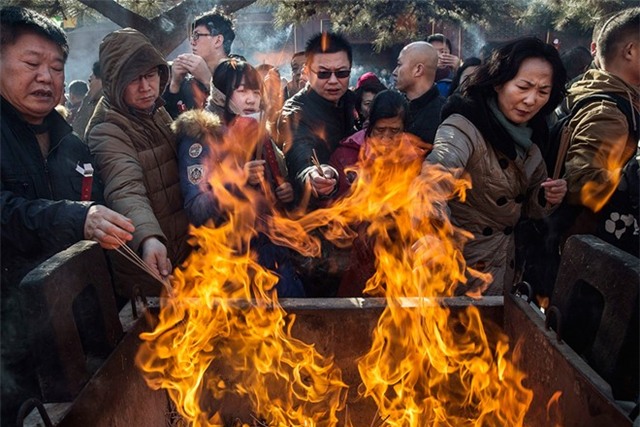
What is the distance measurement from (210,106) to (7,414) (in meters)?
2.22

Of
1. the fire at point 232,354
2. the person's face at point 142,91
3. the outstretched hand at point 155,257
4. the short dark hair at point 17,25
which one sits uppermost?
the short dark hair at point 17,25

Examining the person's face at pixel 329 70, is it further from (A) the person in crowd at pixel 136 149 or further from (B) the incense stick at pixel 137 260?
(B) the incense stick at pixel 137 260

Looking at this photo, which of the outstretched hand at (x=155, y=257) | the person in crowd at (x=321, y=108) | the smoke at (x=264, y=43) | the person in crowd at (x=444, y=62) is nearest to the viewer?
the outstretched hand at (x=155, y=257)

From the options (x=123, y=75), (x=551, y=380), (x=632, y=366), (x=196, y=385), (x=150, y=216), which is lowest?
(x=196, y=385)

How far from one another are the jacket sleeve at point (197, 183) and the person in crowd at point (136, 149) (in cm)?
10

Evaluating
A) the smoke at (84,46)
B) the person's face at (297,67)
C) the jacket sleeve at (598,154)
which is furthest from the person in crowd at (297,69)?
the smoke at (84,46)

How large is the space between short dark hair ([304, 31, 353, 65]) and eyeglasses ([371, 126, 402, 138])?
70 centimetres

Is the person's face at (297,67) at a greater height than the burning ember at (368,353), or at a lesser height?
greater

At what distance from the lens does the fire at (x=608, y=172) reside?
2969 millimetres

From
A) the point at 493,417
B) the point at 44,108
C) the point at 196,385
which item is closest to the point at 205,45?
the point at 44,108

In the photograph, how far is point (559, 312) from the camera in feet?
6.82

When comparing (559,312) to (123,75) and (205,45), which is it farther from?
(205,45)

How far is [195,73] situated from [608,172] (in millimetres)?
3428

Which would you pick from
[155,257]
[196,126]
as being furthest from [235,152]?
[155,257]
